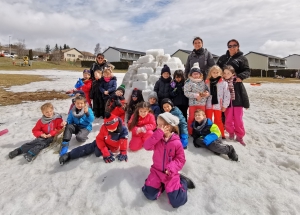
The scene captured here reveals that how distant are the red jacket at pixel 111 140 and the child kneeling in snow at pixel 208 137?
4.54 ft

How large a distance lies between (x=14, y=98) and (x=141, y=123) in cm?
819

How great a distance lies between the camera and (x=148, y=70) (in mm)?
6273

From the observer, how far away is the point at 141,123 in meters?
4.21

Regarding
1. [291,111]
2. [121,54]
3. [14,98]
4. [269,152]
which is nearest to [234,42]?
[269,152]

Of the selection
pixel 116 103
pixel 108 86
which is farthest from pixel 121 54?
pixel 116 103

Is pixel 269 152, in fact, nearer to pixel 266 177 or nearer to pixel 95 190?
pixel 266 177

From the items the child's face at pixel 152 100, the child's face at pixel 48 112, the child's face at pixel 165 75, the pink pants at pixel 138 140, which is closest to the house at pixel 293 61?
the child's face at pixel 165 75

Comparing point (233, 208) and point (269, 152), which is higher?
point (269, 152)

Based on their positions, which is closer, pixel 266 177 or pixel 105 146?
pixel 266 177

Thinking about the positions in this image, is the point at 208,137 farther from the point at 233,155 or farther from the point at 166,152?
the point at 166,152

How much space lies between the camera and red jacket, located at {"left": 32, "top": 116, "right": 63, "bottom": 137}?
4.35 meters

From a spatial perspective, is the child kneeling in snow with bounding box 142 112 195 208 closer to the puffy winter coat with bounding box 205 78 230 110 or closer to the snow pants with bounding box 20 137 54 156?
the puffy winter coat with bounding box 205 78 230 110

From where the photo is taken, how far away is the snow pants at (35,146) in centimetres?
406

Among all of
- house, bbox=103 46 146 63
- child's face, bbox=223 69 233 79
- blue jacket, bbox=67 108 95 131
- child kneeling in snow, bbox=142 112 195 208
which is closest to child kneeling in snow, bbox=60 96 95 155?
blue jacket, bbox=67 108 95 131
